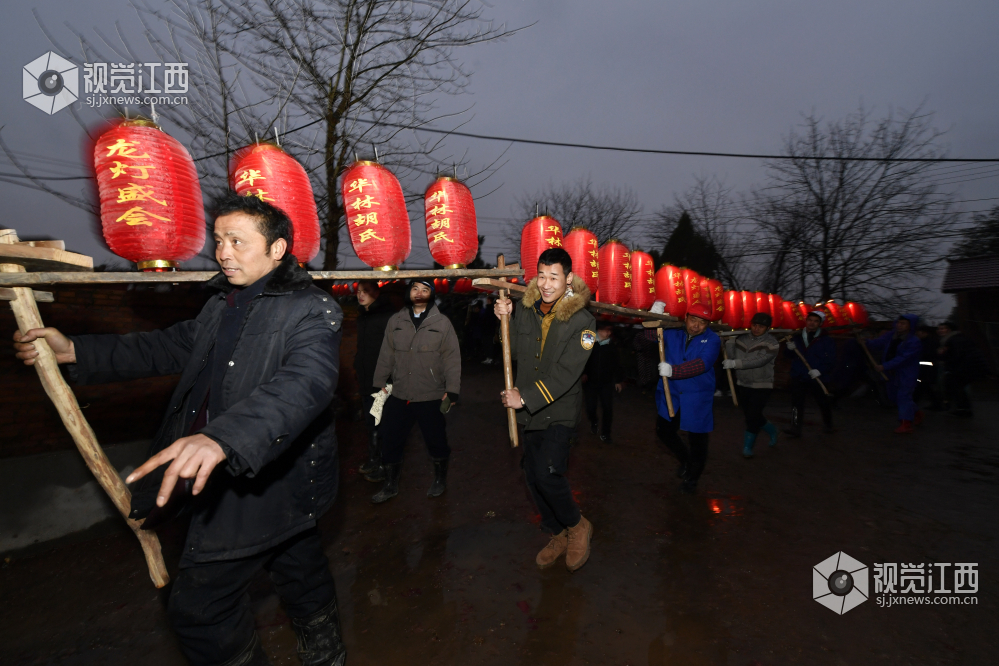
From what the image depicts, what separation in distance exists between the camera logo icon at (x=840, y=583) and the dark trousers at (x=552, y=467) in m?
1.67

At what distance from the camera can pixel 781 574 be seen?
3.30 meters

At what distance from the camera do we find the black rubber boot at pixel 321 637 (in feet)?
7.25

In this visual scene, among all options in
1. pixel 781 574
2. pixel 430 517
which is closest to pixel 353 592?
pixel 430 517

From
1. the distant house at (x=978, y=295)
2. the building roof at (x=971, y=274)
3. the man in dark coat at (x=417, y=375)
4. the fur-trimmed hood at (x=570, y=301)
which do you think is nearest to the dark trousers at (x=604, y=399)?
the man in dark coat at (x=417, y=375)

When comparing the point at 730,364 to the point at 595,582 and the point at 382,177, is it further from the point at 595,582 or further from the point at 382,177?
the point at 382,177

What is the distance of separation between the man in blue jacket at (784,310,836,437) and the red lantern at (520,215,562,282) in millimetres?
4805

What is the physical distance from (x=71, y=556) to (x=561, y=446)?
4.11 metres

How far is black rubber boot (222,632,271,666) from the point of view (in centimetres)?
185

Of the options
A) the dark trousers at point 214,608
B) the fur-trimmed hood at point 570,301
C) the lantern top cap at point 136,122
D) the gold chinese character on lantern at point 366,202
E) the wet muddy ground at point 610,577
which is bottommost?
the wet muddy ground at point 610,577

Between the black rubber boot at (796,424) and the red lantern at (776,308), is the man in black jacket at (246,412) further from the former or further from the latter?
the red lantern at (776,308)

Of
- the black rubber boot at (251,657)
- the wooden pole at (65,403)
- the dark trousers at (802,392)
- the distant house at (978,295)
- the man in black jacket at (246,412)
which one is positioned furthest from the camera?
the distant house at (978,295)

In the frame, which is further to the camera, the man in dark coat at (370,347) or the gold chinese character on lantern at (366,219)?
the man in dark coat at (370,347)

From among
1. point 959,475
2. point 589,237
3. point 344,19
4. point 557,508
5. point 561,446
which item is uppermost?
point 344,19

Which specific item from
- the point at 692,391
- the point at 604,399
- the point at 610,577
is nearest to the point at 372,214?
the point at 610,577
